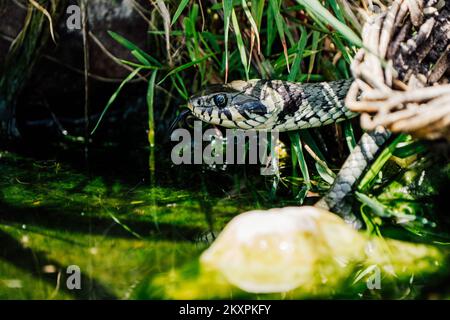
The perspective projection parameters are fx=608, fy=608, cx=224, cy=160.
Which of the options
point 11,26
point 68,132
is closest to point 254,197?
point 68,132

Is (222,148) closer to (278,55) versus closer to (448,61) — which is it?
(278,55)

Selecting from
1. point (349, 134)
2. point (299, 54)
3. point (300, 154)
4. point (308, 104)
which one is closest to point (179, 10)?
point (299, 54)

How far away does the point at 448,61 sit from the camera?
2.37 meters

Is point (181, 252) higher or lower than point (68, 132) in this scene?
lower

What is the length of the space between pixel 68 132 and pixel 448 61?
7.43 feet

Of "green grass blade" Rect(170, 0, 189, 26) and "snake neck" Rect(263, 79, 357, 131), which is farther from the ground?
"green grass blade" Rect(170, 0, 189, 26)

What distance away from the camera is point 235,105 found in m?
2.86

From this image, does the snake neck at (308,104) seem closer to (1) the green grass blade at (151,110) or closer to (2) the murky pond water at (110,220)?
(2) the murky pond water at (110,220)

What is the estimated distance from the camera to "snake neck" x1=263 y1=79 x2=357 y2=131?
Answer: 9.23 feet

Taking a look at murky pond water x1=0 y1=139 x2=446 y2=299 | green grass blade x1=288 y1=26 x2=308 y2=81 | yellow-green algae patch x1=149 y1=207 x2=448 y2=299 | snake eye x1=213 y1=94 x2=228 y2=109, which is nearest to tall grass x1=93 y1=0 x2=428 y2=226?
green grass blade x1=288 y1=26 x2=308 y2=81

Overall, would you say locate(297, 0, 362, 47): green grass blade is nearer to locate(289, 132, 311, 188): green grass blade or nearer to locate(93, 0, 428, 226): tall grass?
locate(93, 0, 428, 226): tall grass

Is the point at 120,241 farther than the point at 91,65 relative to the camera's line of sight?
No

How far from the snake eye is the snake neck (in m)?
0.21

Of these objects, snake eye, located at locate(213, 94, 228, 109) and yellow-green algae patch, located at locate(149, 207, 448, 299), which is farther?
snake eye, located at locate(213, 94, 228, 109)
